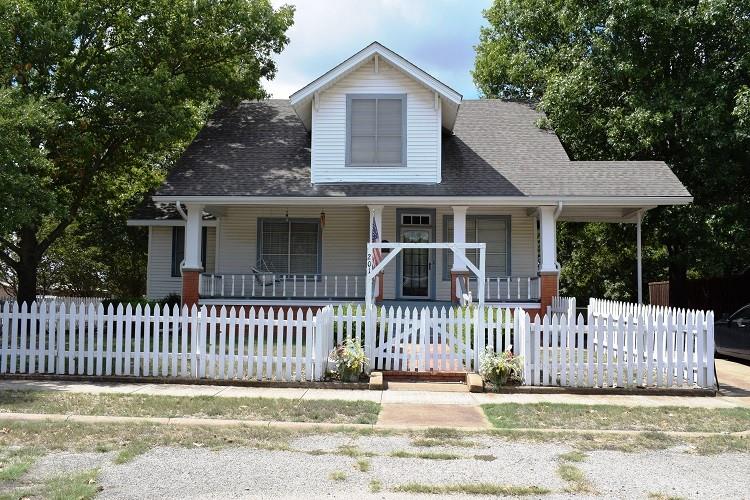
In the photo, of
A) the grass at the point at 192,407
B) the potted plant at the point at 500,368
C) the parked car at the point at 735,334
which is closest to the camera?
the grass at the point at 192,407

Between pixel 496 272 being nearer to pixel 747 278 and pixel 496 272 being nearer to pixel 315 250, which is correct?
pixel 315 250

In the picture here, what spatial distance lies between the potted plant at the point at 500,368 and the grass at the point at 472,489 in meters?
4.69

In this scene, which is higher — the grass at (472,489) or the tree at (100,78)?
the tree at (100,78)

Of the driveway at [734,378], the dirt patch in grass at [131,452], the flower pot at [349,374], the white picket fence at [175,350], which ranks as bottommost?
the dirt patch in grass at [131,452]

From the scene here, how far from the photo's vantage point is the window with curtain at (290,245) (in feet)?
62.3

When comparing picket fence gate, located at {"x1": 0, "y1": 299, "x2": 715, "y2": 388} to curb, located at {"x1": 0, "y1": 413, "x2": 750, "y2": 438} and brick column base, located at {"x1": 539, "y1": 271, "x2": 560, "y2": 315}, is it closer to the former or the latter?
curb, located at {"x1": 0, "y1": 413, "x2": 750, "y2": 438}

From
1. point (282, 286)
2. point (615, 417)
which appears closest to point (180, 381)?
point (615, 417)

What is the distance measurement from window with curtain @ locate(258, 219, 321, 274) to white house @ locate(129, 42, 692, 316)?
0.03 metres

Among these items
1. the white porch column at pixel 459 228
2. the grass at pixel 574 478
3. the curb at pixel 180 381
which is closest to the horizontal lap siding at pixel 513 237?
the white porch column at pixel 459 228

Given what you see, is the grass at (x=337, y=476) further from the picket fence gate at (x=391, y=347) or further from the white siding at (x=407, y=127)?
the white siding at (x=407, y=127)

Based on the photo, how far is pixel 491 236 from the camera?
19.0 metres

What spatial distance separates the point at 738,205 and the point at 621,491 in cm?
1646

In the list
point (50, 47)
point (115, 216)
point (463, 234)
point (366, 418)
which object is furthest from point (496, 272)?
point (115, 216)

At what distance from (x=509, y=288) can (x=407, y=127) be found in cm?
503
